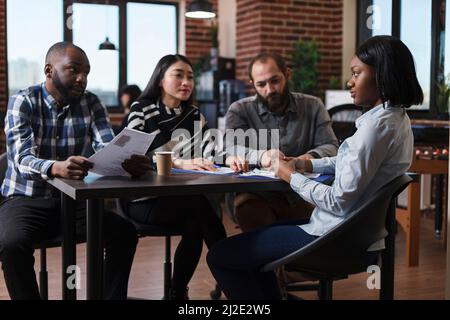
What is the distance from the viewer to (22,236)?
2047mm

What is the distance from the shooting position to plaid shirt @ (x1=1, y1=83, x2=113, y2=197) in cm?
218

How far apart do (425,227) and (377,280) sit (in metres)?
2.91

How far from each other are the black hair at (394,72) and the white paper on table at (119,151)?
0.71 m

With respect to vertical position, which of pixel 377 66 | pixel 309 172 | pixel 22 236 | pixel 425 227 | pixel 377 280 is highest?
pixel 377 66

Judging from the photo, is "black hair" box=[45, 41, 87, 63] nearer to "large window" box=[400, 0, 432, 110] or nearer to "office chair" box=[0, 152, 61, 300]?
"office chair" box=[0, 152, 61, 300]

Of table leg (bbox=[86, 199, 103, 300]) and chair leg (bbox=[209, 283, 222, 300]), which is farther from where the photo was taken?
chair leg (bbox=[209, 283, 222, 300])

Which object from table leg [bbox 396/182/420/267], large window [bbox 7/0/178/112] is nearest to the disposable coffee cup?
table leg [bbox 396/182/420/267]

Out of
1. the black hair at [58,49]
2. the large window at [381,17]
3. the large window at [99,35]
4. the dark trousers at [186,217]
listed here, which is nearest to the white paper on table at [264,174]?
the dark trousers at [186,217]

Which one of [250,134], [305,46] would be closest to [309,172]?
[250,134]

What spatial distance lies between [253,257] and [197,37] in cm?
582

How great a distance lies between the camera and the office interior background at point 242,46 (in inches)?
165

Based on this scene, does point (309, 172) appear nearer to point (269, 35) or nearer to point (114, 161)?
point (114, 161)

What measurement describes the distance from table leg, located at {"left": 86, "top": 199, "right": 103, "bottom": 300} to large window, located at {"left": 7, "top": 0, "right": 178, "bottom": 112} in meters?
5.02

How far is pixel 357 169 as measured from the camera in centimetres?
162
